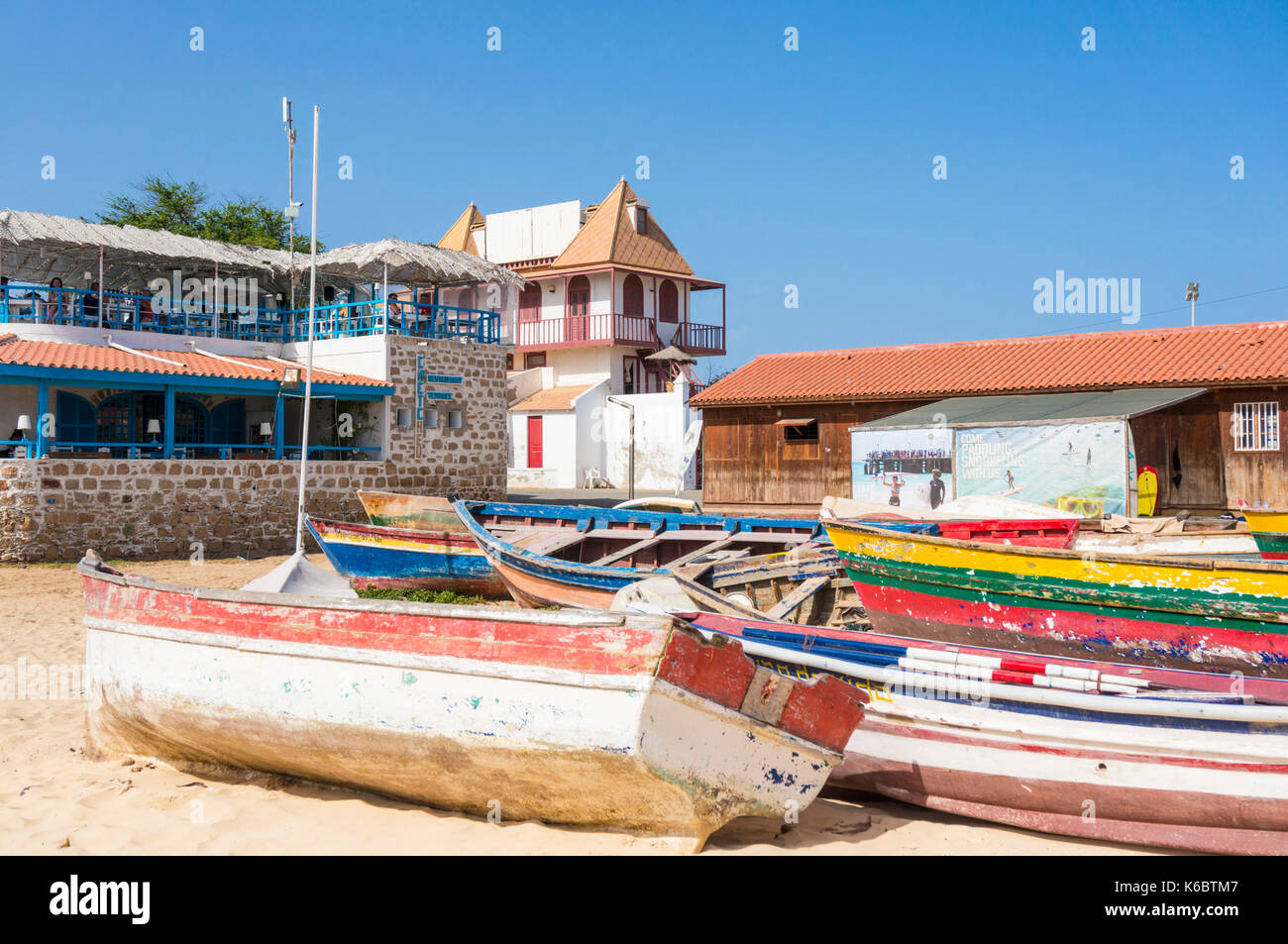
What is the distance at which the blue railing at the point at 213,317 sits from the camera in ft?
70.9

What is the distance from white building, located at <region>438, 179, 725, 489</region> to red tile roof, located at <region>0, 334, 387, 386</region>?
1289 cm

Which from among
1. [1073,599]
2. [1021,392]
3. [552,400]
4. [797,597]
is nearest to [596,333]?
[552,400]

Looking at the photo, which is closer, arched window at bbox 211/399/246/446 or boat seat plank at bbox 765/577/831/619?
boat seat plank at bbox 765/577/831/619

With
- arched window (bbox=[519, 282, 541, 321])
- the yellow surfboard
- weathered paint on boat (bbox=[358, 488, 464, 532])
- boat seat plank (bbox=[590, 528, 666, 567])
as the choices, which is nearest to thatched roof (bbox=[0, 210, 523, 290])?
weathered paint on boat (bbox=[358, 488, 464, 532])

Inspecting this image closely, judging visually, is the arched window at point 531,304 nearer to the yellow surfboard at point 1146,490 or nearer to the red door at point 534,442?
the red door at point 534,442

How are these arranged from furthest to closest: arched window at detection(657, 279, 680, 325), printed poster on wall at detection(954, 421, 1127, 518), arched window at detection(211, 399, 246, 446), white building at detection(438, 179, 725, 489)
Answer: arched window at detection(657, 279, 680, 325), white building at detection(438, 179, 725, 489), arched window at detection(211, 399, 246, 446), printed poster on wall at detection(954, 421, 1127, 518)

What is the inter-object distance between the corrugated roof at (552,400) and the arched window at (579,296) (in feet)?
9.77

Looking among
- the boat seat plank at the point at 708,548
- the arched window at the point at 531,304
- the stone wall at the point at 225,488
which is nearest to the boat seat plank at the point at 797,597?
Result: the boat seat plank at the point at 708,548

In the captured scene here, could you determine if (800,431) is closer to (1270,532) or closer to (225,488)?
(225,488)

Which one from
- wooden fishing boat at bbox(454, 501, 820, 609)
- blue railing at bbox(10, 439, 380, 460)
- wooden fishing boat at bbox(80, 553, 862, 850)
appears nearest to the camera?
wooden fishing boat at bbox(80, 553, 862, 850)

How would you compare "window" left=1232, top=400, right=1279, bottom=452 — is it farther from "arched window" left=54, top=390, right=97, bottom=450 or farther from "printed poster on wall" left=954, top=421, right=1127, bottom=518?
"arched window" left=54, top=390, right=97, bottom=450

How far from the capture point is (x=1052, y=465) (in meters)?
18.2

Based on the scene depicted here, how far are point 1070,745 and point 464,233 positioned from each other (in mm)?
39730

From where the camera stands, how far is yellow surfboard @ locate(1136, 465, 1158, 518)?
58.0 ft
